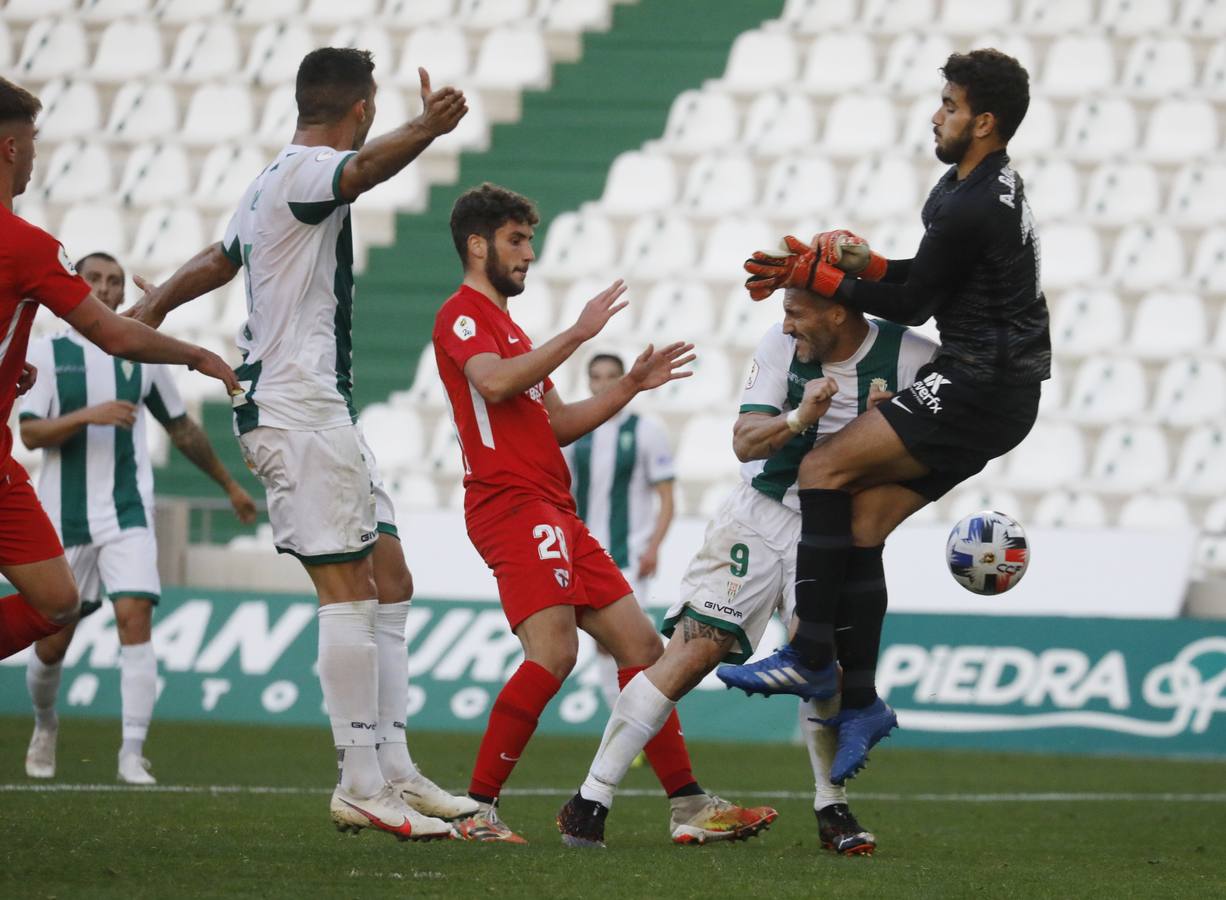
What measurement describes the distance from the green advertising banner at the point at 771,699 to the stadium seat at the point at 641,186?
20.0ft

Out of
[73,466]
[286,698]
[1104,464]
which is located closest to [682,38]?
[1104,464]

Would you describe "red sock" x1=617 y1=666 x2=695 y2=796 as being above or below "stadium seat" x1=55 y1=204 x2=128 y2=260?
below

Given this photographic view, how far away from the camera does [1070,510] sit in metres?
14.4

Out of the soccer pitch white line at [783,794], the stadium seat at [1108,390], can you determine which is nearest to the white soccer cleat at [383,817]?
the soccer pitch white line at [783,794]

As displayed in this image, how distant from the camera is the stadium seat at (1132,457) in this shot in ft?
47.9

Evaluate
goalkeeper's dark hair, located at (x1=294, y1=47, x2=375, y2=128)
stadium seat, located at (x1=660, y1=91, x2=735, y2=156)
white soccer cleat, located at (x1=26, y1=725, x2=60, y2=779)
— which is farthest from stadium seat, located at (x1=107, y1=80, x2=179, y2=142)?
goalkeeper's dark hair, located at (x1=294, y1=47, x2=375, y2=128)

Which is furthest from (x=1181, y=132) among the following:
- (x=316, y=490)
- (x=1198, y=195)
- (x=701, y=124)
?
(x=316, y=490)

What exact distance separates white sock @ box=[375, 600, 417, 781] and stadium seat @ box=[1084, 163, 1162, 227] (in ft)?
37.3

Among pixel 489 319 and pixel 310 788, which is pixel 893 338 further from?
pixel 310 788

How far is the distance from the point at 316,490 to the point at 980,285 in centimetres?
218

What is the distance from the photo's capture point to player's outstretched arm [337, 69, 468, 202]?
16.9 feet

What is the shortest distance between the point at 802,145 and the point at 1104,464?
4660 millimetres

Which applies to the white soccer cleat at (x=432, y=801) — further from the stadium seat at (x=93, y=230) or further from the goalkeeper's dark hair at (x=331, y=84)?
the stadium seat at (x=93, y=230)

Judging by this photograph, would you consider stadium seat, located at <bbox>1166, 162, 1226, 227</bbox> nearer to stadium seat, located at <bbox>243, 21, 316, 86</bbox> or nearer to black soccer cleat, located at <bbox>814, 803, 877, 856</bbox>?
stadium seat, located at <bbox>243, 21, 316, 86</bbox>
